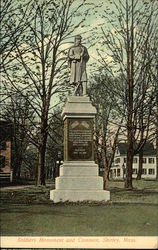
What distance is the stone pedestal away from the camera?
9852 mm

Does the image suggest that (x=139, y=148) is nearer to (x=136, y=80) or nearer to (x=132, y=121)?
(x=132, y=121)

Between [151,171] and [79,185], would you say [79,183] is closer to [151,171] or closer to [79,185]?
[79,185]

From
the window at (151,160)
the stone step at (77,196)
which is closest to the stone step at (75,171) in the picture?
the stone step at (77,196)

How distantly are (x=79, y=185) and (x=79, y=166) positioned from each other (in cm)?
47

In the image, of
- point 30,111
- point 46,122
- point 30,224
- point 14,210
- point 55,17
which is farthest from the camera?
point 30,111

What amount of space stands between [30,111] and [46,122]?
6.07 ft

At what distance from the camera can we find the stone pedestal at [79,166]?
985 centimetres

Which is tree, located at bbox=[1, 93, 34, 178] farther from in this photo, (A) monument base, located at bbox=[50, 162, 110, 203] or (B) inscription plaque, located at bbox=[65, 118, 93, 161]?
(A) monument base, located at bbox=[50, 162, 110, 203]

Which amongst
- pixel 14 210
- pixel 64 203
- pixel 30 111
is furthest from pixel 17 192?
pixel 30 111

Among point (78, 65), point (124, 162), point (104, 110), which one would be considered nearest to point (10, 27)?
point (78, 65)

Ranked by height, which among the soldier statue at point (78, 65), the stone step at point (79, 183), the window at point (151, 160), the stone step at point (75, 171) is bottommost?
the stone step at point (79, 183)

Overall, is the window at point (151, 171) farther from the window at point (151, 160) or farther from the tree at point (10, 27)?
the tree at point (10, 27)

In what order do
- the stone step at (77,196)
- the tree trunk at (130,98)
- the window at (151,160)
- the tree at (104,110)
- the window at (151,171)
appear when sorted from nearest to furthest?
the stone step at (77,196)
the tree trunk at (130,98)
the tree at (104,110)
the window at (151,160)
the window at (151,171)

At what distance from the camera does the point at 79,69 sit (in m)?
10.9
